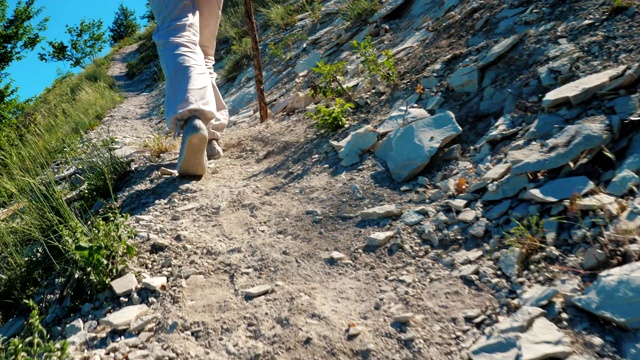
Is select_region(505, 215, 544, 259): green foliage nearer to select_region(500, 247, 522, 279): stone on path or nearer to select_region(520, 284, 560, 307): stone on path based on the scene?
select_region(500, 247, 522, 279): stone on path

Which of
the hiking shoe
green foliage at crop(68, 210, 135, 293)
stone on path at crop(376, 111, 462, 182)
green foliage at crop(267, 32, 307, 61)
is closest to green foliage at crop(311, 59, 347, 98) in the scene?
the hiking shoe

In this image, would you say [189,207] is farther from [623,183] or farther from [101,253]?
[623,183]

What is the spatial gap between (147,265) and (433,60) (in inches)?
102

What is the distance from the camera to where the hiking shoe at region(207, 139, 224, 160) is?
13.8 ft

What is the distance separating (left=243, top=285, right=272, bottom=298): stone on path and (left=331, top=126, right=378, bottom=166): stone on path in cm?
119

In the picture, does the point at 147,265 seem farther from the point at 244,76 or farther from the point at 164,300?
the point at 244,76

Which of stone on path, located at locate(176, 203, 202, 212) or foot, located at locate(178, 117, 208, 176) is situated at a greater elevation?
foot, located at locate(178, 117, 208, 176)

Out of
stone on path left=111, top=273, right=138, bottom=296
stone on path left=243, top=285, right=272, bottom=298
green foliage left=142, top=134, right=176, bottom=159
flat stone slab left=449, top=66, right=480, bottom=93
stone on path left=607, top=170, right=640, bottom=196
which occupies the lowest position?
stone on path left=607, top=170, right=640, bottom=196

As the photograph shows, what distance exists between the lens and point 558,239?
7.03 ft

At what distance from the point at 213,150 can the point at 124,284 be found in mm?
1836

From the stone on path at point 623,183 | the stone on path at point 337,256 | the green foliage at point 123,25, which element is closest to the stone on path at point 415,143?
the stone on path at point 337,256

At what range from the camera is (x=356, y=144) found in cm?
343

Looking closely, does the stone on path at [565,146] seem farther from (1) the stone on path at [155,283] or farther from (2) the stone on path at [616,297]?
(1) the stone on path at [155,283]

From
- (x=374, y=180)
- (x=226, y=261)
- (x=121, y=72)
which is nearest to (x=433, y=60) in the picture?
(x=374, y=180)
